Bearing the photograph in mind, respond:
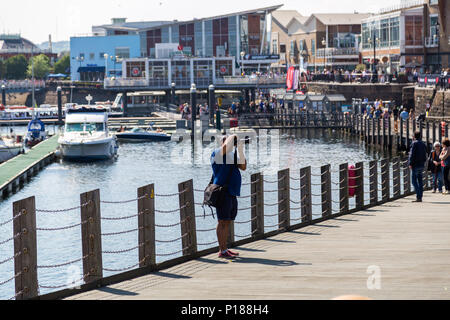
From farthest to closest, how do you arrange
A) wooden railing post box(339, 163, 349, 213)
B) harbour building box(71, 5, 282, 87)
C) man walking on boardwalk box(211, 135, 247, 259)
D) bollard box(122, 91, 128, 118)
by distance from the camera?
1. harbour building box(71, 5, 282, 87)
2. bollard box(122, 91, 128, 118)
3. wooden railing post box(339, 163, 349, 213)
4. man walking on boardwalk box(211, 135, 247, 259)

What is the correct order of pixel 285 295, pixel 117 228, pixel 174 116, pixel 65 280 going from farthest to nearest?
pixel 174 116, pixel 117 228, pixel 65 280, pixel 285 295

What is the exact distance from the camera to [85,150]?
49.4m

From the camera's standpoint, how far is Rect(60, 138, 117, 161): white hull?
162 feet

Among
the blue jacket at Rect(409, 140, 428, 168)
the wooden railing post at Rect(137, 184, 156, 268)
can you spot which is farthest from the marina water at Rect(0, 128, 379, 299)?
the blue jacket at Rect(409, 140, 428, 168)

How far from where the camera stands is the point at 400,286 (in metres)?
9.34

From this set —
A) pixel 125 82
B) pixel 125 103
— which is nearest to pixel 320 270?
pixel 125 82

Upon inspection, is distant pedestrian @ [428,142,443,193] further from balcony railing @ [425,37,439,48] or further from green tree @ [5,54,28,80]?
green tree @ [5,54,28,80]

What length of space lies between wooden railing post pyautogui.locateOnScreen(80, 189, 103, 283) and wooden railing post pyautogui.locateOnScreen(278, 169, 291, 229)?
4.70 meters

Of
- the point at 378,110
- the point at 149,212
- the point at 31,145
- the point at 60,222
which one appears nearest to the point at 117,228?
the point at 60,222

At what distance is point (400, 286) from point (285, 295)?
1.31m

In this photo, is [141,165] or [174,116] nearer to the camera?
[141,165]

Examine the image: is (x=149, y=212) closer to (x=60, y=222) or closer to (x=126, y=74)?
(x=60, y=222)

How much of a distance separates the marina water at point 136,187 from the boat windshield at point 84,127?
93.8 inches

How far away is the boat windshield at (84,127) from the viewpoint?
5109cm
